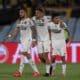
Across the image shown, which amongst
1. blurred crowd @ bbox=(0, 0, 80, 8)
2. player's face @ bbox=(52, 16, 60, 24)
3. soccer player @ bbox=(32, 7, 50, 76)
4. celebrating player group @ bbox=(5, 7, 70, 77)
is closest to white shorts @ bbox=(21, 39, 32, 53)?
celebrating player group @ bbox=(5, 7, 70, 77)

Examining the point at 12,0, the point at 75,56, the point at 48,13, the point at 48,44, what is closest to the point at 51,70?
the point at 48,44

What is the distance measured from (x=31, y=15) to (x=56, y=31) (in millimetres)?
9329

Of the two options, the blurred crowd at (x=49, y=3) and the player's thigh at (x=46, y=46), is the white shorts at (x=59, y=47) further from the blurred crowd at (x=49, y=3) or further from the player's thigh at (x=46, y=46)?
the blurred crowd at (x=49, y=3)

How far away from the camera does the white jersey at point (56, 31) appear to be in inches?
603

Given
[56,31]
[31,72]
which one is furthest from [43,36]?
[31,72]

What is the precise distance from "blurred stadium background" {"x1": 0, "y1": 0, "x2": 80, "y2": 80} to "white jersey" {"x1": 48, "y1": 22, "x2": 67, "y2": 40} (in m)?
1.14

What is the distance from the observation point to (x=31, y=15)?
24.7 m

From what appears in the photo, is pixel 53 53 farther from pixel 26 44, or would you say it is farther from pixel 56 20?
pixel 56 20

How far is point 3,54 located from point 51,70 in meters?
4.90

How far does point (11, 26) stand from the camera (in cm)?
2350

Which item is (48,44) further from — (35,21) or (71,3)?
(71,3)

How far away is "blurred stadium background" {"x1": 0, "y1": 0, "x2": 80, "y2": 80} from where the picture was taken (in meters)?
19.9

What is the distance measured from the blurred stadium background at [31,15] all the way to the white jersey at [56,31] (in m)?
1.14

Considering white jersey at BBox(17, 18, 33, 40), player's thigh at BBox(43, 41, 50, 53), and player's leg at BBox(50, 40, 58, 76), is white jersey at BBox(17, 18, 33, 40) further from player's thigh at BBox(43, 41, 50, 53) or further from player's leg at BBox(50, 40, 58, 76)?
player's leg at BBox(50, 40, 58, 76)
